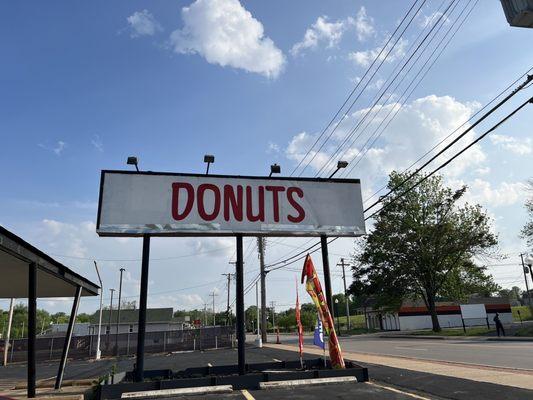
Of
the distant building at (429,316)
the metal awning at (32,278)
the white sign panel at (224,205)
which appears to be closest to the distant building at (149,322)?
the distant building at (429,316)

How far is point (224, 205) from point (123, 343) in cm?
3074

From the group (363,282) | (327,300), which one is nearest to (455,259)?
(363,282)

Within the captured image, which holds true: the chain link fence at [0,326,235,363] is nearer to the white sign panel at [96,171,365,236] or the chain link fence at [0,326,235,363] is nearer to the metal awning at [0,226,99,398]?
the metal awning at [0,226,99,398]

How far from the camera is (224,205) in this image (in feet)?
38.2

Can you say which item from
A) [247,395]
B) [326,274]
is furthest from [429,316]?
[247,395]

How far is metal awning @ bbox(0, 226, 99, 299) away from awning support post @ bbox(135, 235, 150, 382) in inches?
71.2

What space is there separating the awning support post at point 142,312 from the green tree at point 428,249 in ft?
111

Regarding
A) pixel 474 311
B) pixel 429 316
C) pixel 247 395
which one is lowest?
pixel 247 395

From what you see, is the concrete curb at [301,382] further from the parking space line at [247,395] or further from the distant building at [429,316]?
the distant building at [429,316]

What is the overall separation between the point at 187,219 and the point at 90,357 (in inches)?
1124

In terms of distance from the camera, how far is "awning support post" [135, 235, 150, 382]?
996 cm

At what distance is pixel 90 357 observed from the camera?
1339 inches

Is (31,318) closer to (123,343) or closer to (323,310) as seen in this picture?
(323,310)

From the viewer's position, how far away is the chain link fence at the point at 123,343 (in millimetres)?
34000
